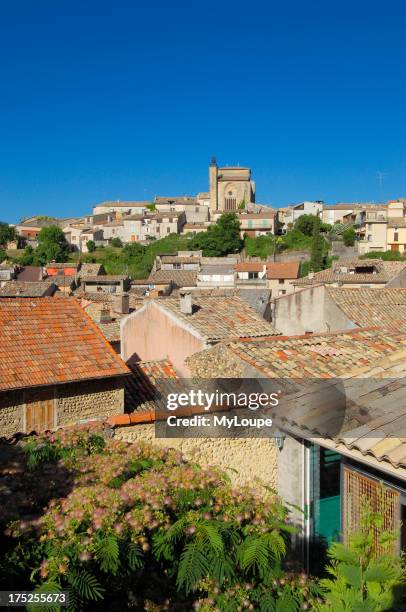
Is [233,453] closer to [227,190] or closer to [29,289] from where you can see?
[29,289]

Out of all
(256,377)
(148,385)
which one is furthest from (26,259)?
(256,377)

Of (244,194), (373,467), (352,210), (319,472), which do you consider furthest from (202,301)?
(244,194)

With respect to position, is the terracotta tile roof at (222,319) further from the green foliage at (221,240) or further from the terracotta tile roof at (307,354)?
the green foliage at (221,240)

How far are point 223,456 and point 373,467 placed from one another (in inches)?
196

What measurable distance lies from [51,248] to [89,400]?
7155 cm

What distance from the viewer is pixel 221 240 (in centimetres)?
7156

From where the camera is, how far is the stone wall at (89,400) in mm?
10922

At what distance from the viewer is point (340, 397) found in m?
5.52

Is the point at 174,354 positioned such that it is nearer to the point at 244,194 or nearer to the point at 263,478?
the point at 263,478

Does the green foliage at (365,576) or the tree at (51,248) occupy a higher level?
the tree at (51,248)

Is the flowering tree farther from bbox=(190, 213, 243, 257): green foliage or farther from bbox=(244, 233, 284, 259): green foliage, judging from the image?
bbox=(190, 213, 243, 257): green foliage

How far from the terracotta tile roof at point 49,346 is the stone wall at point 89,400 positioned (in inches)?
12.8

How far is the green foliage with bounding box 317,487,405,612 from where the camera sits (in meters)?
3.54

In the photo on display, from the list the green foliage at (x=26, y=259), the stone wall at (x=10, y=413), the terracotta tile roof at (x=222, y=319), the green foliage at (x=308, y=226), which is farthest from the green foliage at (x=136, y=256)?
the stone wall at (x=10, y=413)
